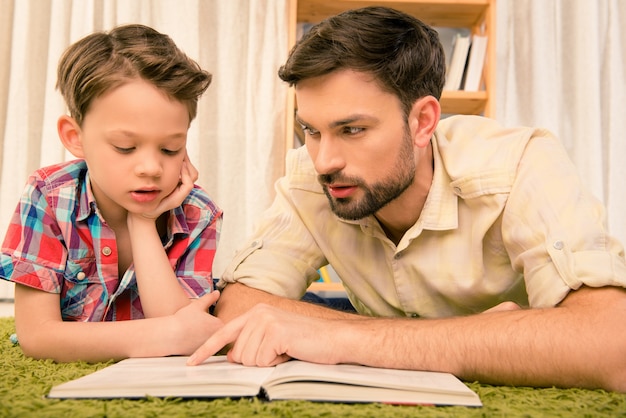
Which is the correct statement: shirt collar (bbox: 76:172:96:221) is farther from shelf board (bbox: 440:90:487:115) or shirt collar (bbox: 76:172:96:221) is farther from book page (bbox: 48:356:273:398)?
shelf board (bbox: 440:90:487:115)

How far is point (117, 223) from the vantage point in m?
1.40

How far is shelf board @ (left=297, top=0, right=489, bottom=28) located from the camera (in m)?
2.84

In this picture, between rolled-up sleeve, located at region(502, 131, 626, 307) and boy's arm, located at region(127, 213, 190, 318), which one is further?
boy's arm, located at region(127, 213, 190, 318)

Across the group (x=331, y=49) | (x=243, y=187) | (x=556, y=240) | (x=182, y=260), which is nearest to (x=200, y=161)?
(x=243, y=187)

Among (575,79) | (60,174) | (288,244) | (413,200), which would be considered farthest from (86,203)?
(575,79)

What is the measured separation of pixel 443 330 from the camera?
1.01 m

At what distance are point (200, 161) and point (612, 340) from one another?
7.57 feet

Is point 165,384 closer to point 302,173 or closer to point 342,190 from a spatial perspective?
point 342,190

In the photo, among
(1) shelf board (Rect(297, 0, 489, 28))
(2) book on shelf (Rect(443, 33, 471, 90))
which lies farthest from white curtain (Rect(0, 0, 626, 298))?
(2) book on shelf (Rect(443, 33, 471, 90))

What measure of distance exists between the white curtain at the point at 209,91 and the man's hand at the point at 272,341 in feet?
6.41

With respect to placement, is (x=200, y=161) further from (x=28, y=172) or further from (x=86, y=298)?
(x=86, y=298)

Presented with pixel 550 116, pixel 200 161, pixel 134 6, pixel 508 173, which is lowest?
pixel 508 173

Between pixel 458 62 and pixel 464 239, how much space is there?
1.78m

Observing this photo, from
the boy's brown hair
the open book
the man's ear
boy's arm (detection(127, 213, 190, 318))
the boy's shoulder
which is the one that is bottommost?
the open book
